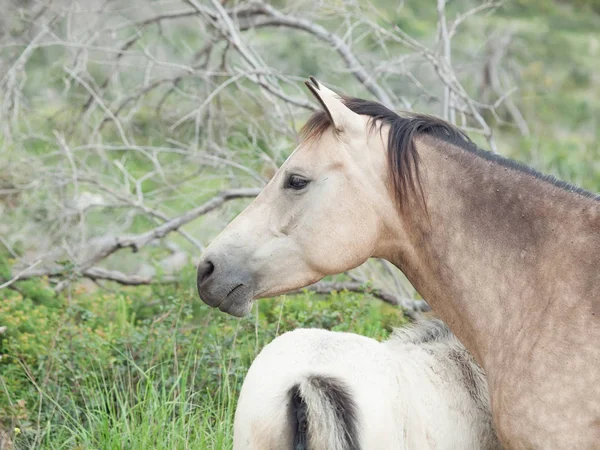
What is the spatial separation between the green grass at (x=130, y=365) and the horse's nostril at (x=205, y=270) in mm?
884

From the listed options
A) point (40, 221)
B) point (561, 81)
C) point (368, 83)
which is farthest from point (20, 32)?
point (561, 81)

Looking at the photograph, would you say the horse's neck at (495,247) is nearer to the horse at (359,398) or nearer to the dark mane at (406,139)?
the dark mane at (406,139)

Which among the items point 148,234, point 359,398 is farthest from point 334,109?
point 148,234

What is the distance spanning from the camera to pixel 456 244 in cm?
314

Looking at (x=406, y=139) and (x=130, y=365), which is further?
(x=130, y=365)

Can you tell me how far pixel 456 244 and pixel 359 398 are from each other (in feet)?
2.44

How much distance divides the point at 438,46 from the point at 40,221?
3.61 meters

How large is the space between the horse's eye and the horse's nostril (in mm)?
447

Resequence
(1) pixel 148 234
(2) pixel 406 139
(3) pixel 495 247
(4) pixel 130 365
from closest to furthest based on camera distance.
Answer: (3) pixel 495 247 < (2) pixel 406 139 < (4) pixel 130 365 < (1) pixel 148 234

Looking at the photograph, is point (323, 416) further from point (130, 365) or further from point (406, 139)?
point (130, 365)

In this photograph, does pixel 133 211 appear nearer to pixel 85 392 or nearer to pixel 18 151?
pixel 18 151

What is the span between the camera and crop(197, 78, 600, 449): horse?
281 cm

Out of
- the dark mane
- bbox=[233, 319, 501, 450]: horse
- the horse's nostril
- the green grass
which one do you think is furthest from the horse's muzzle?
the green grass

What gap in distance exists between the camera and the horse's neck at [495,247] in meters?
2.94
